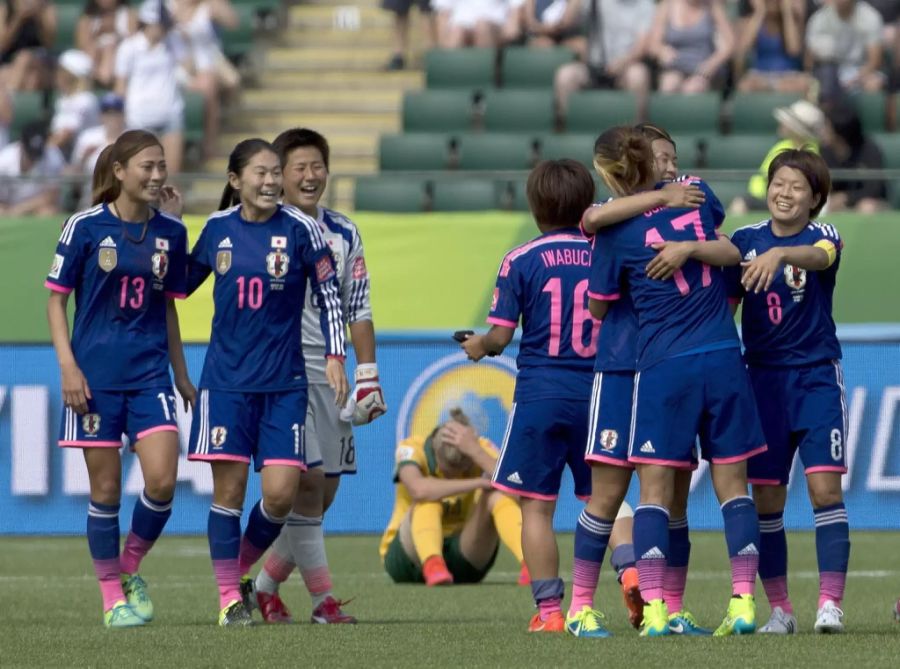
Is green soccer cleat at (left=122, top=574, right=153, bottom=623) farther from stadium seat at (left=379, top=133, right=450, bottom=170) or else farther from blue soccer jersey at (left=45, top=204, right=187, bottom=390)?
stadium seat at (left=379, top=133, right=450, bottom=170)

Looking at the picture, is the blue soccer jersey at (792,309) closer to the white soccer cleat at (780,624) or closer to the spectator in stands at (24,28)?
the white soccer cleat at (780,624)

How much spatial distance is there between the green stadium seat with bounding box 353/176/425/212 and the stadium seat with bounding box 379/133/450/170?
1.48 meters

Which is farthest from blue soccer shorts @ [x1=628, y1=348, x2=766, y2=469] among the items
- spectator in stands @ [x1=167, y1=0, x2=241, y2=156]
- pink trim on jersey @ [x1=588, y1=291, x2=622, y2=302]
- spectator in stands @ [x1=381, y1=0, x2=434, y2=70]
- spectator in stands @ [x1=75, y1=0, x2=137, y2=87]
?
spectator in stands @ [x1=75, y1=0, x2=137, y2=87]

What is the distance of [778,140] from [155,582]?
8.13 metres

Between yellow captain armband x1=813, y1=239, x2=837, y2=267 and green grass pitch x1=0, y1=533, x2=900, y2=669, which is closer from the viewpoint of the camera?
green grass pitch x1=0, y1=533, x2=900, y2=669

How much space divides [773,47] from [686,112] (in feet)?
3.71

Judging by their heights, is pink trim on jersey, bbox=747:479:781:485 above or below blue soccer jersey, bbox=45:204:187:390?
below

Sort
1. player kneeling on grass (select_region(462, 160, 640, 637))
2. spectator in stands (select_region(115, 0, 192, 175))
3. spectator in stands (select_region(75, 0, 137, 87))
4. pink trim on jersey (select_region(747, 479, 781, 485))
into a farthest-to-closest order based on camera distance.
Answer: spectator in stands (select_region(75, 0, 137, 87)) < spectator in stands (select_region(115, 0, 192, 175)) < player kneeling on grass (select_region(462, 160, 640, 637)) < pink trim on jersey (select_region(747, 479, 781, 485))

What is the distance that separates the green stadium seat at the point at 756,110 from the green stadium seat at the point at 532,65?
1837mm

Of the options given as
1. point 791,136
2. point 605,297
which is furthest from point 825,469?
point 791,136

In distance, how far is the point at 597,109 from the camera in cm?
1742

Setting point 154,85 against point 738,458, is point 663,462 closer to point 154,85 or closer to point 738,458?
point 738,458

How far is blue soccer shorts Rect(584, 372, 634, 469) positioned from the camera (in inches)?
285

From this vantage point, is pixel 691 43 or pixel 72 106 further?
pixel 72 106
